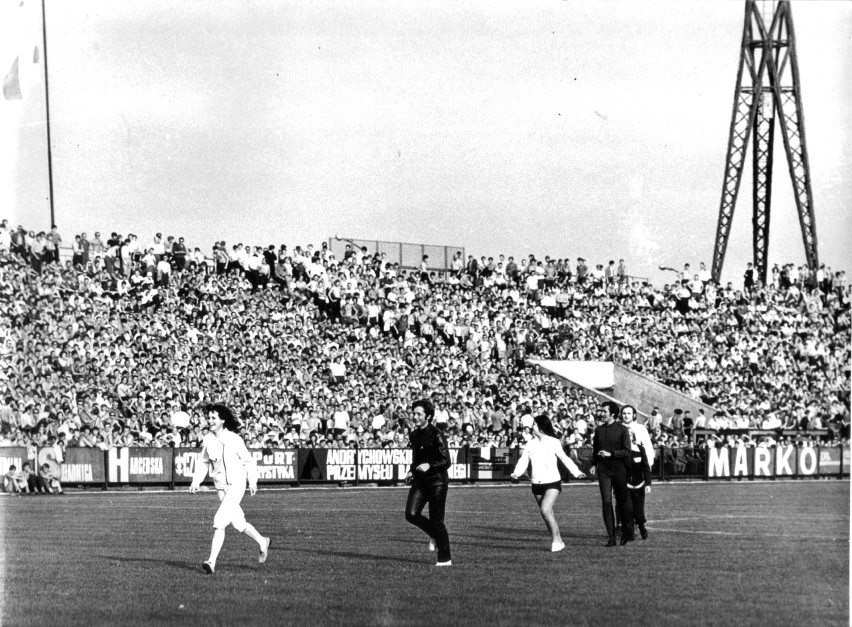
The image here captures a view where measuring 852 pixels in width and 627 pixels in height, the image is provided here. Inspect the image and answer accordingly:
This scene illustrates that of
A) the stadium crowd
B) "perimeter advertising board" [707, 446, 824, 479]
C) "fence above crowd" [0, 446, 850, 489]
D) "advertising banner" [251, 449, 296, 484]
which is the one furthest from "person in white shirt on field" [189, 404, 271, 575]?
"perimeter advertising board" [707, 446, 824, 479]

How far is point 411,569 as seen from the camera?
1638 centimetres

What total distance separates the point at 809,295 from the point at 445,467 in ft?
113

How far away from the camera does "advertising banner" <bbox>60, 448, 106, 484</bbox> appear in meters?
32.0

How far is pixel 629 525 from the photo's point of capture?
19.4 m

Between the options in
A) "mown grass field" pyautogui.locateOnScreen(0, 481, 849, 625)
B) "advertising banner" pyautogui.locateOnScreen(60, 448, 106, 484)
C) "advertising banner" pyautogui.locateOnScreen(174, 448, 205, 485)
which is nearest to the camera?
"mown grass field" pyautogui.locateOnScreen(0, 481, 849, 625)

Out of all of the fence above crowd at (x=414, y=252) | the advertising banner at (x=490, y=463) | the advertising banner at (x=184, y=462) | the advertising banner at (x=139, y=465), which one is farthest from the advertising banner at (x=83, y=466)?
the fence above crowd at (x=414, y=252)

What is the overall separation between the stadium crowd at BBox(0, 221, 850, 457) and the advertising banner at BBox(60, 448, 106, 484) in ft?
1.02

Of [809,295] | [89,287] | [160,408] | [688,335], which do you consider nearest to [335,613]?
[160,408]

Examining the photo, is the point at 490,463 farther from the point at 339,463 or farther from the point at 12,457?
the point at 12,457

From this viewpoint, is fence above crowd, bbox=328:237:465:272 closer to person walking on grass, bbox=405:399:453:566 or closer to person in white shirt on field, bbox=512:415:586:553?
person in white shirt on field, bbox=512:415:586:553

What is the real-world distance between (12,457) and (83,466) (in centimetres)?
178

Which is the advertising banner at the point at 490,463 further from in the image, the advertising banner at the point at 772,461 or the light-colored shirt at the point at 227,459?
the light-colored shirt at the point at 227,459

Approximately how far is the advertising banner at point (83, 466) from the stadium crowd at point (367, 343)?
311mm

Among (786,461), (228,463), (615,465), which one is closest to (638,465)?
(615,465)
